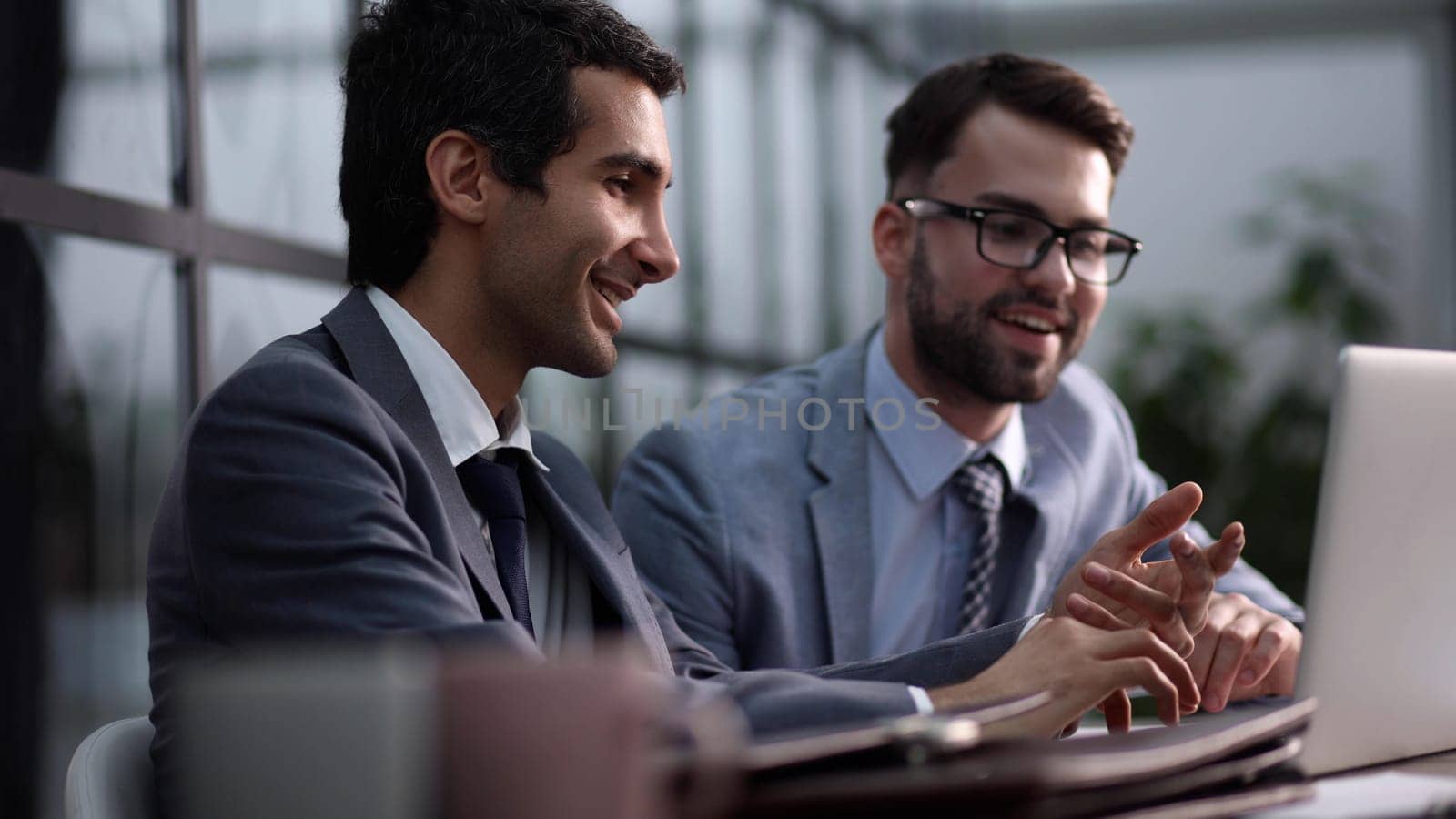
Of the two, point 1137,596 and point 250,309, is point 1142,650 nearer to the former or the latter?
point 1137,596

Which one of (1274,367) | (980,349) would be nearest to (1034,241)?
(980,349)

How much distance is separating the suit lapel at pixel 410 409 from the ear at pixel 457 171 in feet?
0.64

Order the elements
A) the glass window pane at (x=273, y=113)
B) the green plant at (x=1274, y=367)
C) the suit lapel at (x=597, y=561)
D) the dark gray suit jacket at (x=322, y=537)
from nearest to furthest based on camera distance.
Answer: the dark gray suit jacket at (x=322, y=537) < the suit lapel at (x=597, y=561) < the glass window pane at (x=273, y=113) < the green plant at (x=1274, y=367)

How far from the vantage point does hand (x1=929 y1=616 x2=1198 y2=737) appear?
3.90 feet

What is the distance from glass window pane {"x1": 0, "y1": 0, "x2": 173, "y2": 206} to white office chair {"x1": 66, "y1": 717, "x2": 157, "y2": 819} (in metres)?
0.88

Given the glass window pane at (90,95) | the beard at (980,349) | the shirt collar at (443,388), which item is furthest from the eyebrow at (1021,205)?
the glass window pane at (90,95)

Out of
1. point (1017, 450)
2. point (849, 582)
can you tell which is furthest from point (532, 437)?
point (1017, 450)

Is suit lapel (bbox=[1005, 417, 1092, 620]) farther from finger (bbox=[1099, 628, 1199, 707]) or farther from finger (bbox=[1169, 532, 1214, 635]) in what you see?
finger (bbox=[1099, 628, 1199, 707])

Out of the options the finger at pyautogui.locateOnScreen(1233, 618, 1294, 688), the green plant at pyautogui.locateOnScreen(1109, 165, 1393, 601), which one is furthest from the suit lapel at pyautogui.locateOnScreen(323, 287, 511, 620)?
the green plant at pyautogui.locateOnScreen(1109, 165, 1393, 601)

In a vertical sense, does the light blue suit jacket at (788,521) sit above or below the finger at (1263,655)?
above

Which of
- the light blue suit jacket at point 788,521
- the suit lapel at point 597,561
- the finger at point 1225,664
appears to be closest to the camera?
the suit lapel at point 597,561

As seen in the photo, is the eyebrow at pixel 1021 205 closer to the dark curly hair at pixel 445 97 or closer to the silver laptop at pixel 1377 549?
the dark curly hair at pixel 445 97

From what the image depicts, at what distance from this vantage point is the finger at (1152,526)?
5.01 ft

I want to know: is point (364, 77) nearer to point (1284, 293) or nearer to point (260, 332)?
point (260, 332)
